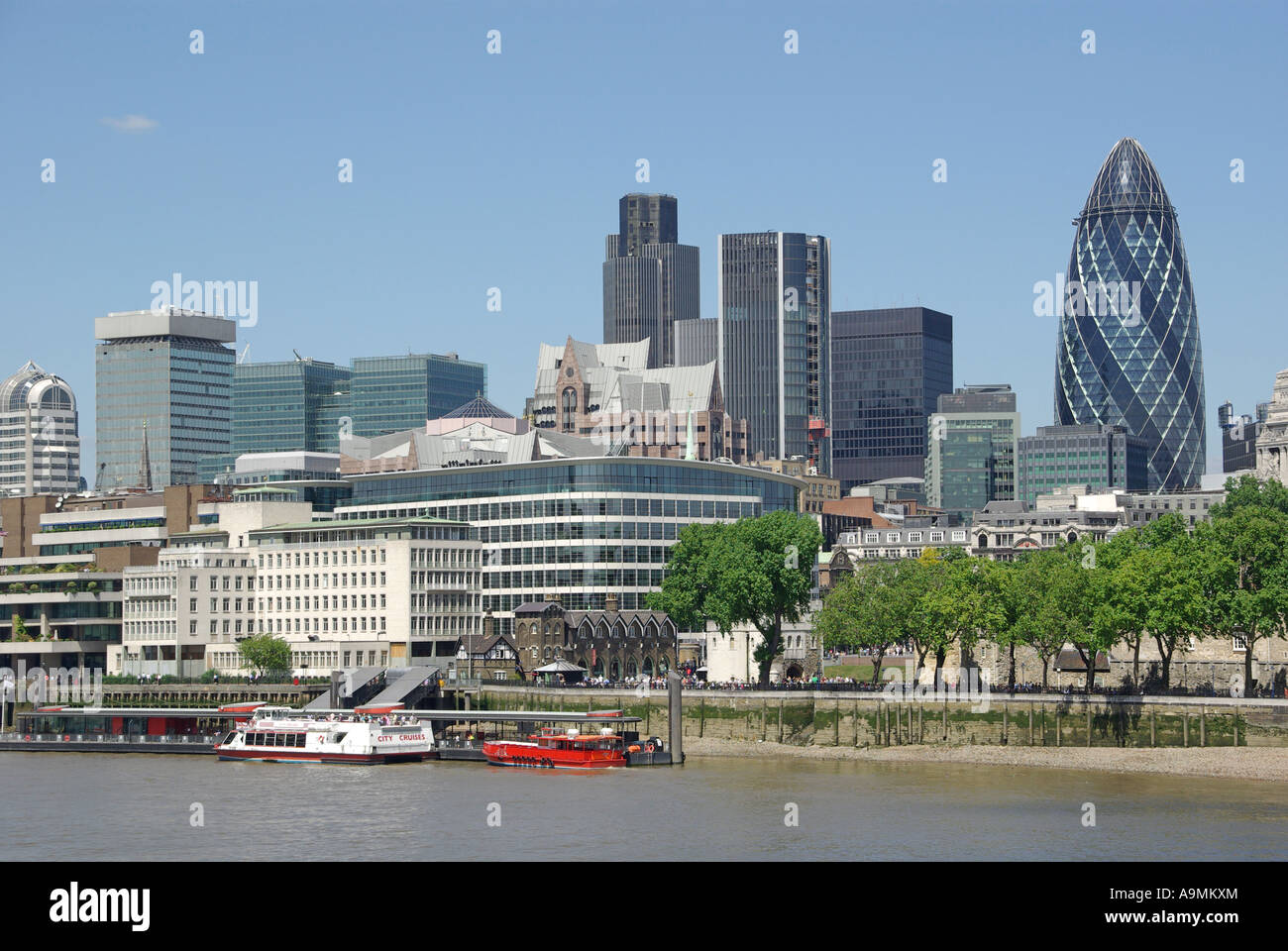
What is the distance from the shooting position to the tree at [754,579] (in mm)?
142250

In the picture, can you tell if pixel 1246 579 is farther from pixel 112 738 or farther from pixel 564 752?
pixel 112 738

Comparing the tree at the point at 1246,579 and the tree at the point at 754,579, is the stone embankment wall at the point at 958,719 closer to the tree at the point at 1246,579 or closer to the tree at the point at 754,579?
the tree at the point at 1246,579

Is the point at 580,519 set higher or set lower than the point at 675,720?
higher

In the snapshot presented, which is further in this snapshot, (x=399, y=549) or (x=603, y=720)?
(x=399, y=549)

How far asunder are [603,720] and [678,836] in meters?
45.6

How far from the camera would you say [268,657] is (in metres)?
163

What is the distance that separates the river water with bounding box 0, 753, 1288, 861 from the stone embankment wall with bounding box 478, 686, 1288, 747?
5253 mm

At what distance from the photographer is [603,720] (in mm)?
119312

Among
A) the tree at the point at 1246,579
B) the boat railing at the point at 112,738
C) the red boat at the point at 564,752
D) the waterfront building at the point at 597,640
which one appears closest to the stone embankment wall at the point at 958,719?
the tree at the point at 1246,579

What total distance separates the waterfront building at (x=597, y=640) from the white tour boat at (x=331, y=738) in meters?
30.3

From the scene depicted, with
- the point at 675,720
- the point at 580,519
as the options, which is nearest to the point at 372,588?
the point at 580,519

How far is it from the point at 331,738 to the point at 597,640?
40.3 m
